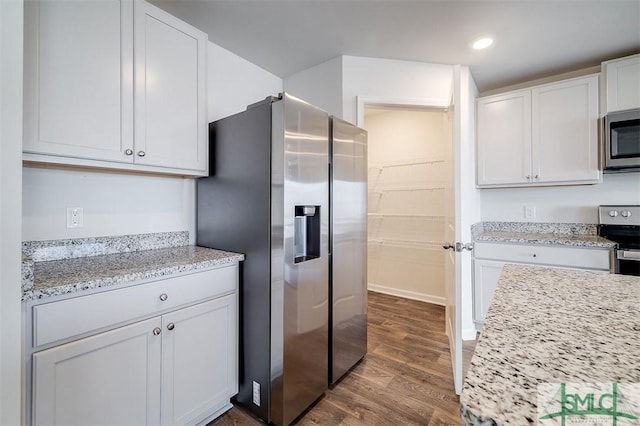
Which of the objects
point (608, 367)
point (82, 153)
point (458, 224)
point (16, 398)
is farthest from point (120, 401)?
point (458, 224)

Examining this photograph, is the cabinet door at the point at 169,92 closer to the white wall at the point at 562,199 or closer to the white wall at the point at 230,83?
the white wall at the point at 230,83

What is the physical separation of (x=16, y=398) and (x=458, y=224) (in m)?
2.18

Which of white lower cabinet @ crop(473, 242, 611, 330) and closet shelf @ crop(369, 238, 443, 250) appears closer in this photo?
white lower cabinet @ crop(473, 242, 611, 330)

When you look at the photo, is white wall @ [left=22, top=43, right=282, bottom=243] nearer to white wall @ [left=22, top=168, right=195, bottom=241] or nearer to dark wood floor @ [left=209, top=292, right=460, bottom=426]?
white wall @ [left=22, top=168, right=195, bottom=241]

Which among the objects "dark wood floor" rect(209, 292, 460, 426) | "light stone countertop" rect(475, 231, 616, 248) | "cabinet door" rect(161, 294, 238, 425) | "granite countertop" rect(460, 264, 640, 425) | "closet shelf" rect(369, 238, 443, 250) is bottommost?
"dark wood floor" rect(209, 292, 460, 426)

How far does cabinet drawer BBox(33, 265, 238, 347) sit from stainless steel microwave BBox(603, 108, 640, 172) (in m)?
3.04

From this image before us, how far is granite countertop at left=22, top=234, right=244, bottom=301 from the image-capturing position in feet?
3.42

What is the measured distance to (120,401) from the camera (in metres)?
1.19

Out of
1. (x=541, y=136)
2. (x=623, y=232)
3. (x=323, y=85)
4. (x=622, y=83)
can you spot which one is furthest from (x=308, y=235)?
(x=622, y=83)

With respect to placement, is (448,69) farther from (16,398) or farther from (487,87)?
(16,398)

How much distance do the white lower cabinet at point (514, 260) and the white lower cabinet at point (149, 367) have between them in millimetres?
1888

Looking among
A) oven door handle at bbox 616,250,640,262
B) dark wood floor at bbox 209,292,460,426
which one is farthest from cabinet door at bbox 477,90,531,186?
dark wood floor at bbox 209,292,460,426

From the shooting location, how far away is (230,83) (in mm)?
2398

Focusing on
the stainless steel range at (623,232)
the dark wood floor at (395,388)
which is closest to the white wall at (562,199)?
the stainless steel range at (623,232)
